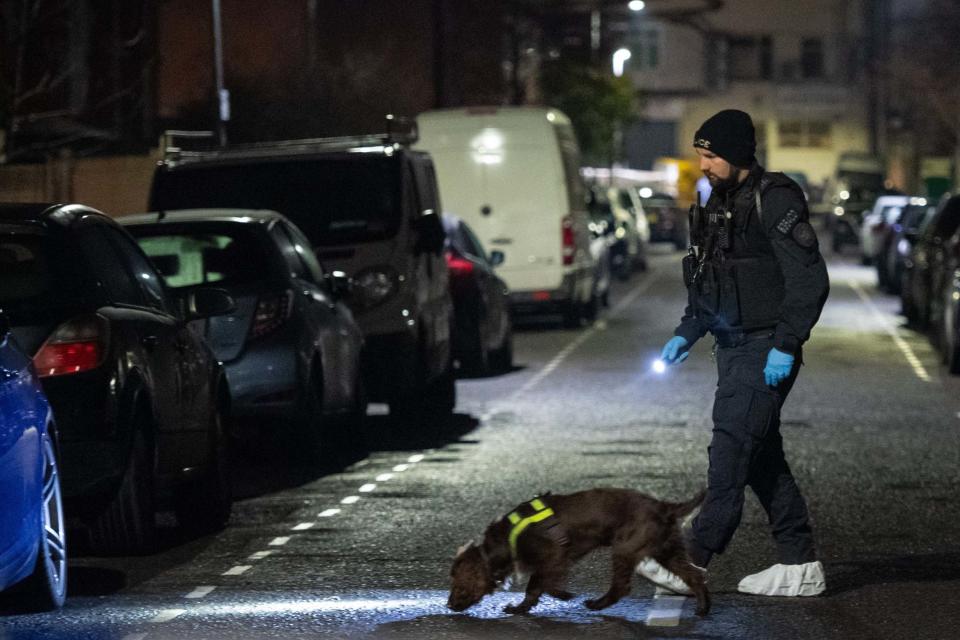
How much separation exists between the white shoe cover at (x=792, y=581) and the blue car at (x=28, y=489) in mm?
2565

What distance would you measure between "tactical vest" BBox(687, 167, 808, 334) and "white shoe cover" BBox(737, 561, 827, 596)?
912 millimetres

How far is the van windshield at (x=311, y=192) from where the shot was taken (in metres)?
14.9

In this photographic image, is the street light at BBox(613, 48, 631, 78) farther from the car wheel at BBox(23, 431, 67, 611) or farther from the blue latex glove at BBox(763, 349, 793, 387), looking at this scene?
the car wheel at BBox(23, 431, 67, 611)

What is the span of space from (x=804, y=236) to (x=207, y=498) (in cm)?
373

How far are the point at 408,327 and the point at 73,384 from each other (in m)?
6.16

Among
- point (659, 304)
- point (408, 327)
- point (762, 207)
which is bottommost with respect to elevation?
point (659, 304)

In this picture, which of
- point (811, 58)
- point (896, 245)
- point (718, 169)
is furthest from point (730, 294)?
Result: point (811, 58)

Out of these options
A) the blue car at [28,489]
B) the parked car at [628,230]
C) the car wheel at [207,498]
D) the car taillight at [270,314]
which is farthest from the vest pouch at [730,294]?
the parked car at [628,230]

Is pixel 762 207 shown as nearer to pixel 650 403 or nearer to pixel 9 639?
pixel 9 639

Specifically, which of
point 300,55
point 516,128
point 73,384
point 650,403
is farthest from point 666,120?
point 73,384

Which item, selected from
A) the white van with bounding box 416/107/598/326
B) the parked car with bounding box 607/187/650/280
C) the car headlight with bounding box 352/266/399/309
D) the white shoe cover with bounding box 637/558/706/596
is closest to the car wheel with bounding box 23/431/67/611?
the white shoe cover with bounding box 637/558/706/596

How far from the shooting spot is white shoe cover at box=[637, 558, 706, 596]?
779 cm

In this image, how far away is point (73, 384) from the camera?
348 inches

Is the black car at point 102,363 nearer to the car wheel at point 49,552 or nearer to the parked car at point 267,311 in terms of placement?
the car wheel at point 49,552
